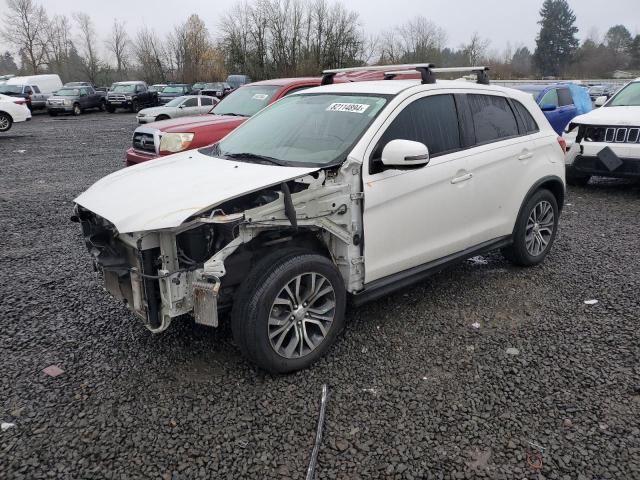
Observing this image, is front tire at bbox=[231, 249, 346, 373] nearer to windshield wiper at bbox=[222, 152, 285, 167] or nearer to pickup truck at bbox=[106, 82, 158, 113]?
windshield wiper at bbox=[222, 152, 285, 167]

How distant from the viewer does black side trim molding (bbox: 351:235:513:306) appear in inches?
142

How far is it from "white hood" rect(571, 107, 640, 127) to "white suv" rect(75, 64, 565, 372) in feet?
12.9

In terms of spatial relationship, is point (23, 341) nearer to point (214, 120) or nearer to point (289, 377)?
point (289, 377)

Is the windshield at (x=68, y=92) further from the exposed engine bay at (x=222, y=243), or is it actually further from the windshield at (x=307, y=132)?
the exposed engine bay at (x=222, y=243)

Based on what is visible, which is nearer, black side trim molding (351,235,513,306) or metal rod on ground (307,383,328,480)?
metal rod on ground (307,383,328,480)

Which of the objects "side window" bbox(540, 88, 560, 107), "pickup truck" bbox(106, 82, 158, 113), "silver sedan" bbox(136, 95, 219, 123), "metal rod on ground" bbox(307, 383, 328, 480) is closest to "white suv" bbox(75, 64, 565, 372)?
"metal rod on ground" bbox(307, 383, 328, 480)

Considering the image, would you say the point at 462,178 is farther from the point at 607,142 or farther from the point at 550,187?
the point at 607,142

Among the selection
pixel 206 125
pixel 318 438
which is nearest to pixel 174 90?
pixel 206 125

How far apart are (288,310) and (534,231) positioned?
2884mm

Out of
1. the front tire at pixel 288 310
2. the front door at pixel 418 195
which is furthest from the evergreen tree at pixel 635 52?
the front tire at pixel 288 310

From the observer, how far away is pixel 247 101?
28.6 ft

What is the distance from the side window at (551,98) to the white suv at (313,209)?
7.45 metres

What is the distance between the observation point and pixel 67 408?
2963mm

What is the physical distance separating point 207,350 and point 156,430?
0.84 meters
